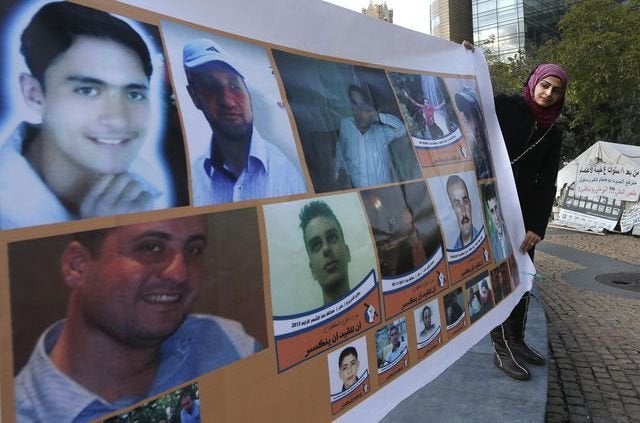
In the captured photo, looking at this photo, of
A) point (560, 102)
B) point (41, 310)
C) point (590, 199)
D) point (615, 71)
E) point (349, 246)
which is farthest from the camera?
point (615, 71)

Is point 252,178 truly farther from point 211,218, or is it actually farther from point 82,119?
point 82,119

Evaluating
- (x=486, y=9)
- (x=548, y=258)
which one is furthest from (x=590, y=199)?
(x=486, y=9)

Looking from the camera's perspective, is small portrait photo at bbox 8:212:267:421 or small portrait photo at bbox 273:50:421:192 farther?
small portrait photo at bbox 273:50:421:192

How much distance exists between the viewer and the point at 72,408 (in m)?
0.86

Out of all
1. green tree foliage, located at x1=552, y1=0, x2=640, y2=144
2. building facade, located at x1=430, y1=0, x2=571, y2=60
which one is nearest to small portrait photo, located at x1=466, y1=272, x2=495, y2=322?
green tree foliage, located at x1=552, y1=0, x2=640, y2=144

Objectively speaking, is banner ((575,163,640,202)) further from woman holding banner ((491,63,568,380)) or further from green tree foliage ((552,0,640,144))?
woman holding banner ((491,63,568,380))

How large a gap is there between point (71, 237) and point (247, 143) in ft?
1.56

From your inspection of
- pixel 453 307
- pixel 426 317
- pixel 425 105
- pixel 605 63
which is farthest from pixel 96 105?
pixel 605 63

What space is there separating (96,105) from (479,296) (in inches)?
69.7

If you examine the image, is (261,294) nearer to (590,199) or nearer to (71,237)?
(71,237)

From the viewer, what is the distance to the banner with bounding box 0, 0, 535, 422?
2.80 ft

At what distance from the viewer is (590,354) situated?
4.20m

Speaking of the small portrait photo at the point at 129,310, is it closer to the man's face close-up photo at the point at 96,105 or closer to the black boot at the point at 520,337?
the man's face close-up photo at the point at 96,105

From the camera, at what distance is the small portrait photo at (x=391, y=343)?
60.1 inches
